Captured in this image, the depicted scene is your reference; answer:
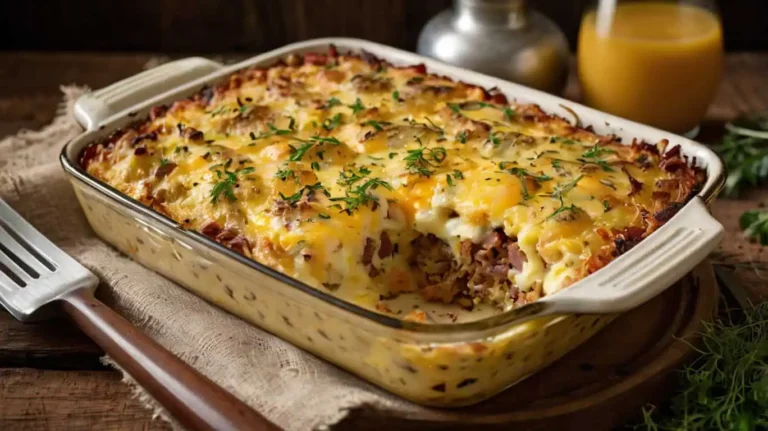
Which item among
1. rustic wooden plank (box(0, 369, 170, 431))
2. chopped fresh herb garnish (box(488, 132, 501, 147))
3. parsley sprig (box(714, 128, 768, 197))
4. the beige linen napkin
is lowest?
parsley sprig (box(714, 128, 768, 197))

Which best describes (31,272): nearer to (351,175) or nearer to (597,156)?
(351,175)

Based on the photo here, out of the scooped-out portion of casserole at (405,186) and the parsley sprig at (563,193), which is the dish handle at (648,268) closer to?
the scooped-out portion of casserole at (405,186)

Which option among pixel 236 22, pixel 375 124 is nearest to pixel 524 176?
pixel 375 124

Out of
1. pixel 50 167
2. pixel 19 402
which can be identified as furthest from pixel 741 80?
pixel 19 402

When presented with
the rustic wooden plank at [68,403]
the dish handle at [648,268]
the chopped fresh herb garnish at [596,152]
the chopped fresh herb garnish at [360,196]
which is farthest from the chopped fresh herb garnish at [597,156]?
the rustic wooden plank at [68,403]

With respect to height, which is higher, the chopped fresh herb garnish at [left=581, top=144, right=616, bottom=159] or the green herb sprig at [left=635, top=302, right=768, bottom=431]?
the chopped fresh herb garnish at [left=581, top=144, right=616, bottom=159]

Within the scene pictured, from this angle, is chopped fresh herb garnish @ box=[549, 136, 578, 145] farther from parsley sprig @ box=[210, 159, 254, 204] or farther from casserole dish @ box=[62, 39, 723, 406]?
parsley sprig @ box=[210, 159, 254, 204]

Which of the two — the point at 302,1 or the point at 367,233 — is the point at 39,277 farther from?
the point at 302,1

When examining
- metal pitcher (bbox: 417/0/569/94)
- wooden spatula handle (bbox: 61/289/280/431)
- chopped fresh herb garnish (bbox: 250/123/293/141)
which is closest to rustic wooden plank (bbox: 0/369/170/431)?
wooden spatula handle (bbox: 61/289/280/431)
